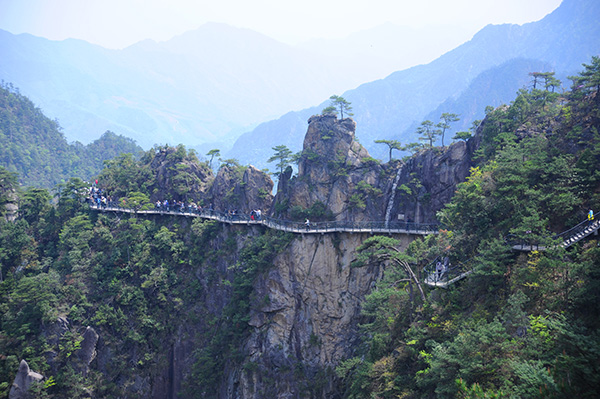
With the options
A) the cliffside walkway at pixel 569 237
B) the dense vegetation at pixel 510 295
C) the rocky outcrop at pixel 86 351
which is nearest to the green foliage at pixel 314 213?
the dense vegetation at pixel 510 295

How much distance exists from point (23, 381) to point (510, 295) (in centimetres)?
3081

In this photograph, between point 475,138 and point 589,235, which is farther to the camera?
point 475,138

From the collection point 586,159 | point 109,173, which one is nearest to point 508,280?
point 586,159

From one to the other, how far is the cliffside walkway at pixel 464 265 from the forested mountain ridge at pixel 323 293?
0.40m

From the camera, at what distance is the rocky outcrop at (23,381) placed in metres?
29.0

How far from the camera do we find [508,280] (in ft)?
55.5

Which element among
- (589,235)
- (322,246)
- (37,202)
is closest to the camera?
(589,235)

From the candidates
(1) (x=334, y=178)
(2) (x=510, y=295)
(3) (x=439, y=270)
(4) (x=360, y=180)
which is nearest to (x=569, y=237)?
(2) (x=510, y=295)

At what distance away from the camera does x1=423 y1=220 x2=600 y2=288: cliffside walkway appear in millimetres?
16391

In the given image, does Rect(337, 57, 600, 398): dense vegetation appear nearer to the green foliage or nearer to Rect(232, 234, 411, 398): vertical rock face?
Rect(232, 234, 411, 398): vertical rock face

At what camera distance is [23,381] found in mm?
29406

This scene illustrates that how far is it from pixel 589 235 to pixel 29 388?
33.5 meters

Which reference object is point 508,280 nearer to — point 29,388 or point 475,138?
point 475,138

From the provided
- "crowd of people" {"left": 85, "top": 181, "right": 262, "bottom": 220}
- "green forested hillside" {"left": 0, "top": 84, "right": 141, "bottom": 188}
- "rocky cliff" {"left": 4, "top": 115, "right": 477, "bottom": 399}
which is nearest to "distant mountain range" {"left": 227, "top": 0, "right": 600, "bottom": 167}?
"green forested hillside" {"left": 0, "top": 84, "right": 141, "bottom": 188}
